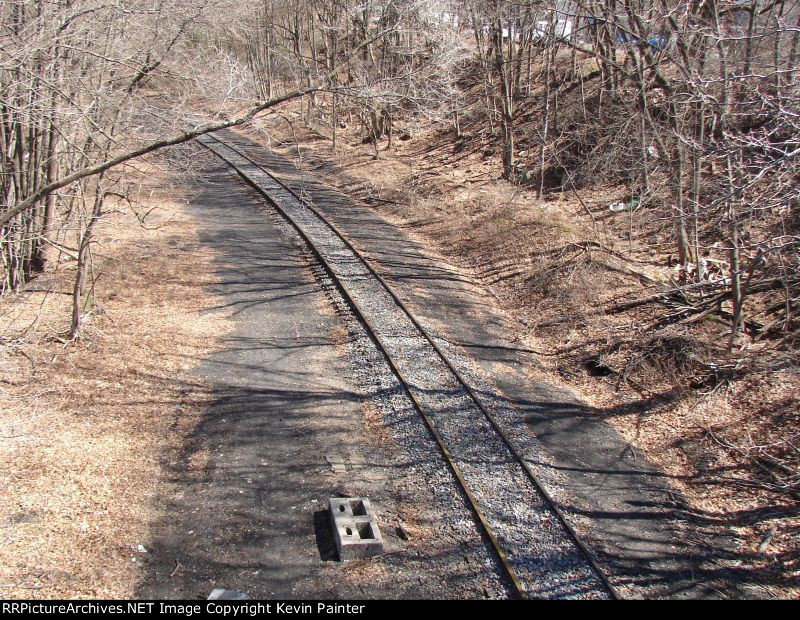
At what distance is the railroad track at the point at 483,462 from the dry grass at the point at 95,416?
3.06m

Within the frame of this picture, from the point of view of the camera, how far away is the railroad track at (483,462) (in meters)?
6.43

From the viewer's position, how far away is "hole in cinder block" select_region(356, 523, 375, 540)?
6637mm

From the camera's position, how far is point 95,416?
9148 millimetres

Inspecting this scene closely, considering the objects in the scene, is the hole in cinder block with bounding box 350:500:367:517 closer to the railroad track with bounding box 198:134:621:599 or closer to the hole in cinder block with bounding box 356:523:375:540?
the hole in cinder block with bounding box 356:523:375:540

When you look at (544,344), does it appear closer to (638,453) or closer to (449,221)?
(638,453)

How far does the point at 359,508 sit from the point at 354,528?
0.45 metres

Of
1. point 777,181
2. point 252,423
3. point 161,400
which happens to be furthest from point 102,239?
point 777,181

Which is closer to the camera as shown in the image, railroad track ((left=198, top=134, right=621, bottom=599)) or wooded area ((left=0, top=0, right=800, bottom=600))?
railroad track ((left=198, top=134, right=621, bottom=599))

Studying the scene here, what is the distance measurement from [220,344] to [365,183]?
13.9 meters

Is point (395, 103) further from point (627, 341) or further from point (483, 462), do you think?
point (627, 341)

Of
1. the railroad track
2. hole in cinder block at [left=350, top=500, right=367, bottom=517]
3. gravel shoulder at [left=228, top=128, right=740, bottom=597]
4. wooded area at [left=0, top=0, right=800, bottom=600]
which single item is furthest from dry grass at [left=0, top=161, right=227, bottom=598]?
gravel shoulder at [left=228, top=128, right=740, bottom=597]

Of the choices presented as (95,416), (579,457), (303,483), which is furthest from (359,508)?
(95,416)

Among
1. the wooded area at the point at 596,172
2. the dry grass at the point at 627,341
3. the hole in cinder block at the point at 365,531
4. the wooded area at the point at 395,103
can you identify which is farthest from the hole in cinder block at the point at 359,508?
the wooded area at the point at 395,103

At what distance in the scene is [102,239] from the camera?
17688 millimetres
